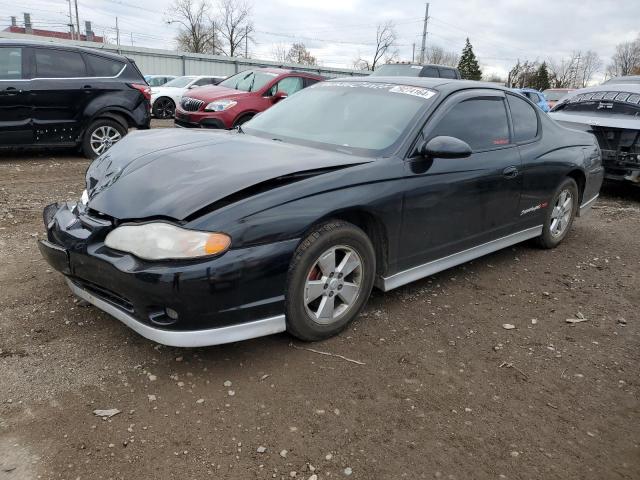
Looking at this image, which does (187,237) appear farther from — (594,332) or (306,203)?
(594,332)

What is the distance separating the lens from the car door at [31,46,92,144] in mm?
7266

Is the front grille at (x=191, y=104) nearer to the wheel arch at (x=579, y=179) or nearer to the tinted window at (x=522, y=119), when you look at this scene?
the tinted window at (x=522, y=119)

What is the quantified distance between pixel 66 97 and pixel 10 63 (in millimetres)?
794

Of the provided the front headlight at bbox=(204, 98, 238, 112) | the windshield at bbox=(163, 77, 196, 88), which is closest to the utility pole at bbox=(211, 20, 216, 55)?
the windshield at bbox=(163, 77, 196, 88)

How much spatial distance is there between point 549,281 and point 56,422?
3.80 metres

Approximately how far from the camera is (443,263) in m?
3.75

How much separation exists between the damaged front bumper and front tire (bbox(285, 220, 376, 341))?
0.10 metres

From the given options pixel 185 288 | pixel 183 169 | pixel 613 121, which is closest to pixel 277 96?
pixel 613 121

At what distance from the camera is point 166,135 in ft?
11.9

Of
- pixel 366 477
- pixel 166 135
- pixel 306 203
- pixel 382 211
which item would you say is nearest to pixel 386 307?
pixel 382 211

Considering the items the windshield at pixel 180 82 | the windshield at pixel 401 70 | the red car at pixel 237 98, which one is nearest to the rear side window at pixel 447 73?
the windshield at pixel 401 70

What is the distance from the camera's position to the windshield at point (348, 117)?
3441 millimetres

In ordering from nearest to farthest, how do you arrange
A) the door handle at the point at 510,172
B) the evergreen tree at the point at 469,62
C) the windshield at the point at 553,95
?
the door handle at the point at 510,172 < the windshield at the point at 553,95 < the evergreen tree at the point at 469,62

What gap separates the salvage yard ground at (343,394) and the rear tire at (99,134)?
4.29 meters
